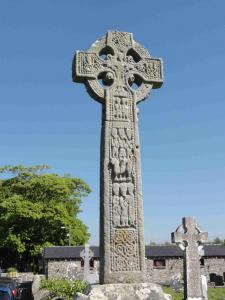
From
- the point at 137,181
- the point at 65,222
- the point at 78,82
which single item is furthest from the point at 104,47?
the point at 65,222

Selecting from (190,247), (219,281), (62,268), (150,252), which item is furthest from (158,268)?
(190,247)

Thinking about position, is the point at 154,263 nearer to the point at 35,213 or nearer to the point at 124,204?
the point at 35,213

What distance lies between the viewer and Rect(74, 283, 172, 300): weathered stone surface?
5.60m

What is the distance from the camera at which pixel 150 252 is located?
141 feet

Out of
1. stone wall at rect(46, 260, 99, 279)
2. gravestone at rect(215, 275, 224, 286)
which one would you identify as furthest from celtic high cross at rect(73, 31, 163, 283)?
stone wall at rect(46, 260, 99, 279)

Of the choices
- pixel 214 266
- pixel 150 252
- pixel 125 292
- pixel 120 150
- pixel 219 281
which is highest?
pixel 120 150

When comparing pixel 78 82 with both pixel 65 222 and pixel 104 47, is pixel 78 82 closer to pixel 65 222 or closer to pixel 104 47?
pixel 104 47

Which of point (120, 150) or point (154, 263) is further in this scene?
point (154, 263)

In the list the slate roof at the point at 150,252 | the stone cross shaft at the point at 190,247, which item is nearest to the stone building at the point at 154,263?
the slate roof at the point at 150,252

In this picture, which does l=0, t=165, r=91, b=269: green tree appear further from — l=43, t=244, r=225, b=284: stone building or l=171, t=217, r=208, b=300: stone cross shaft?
l=171, t=217, r=208, b=300: stone cross shaft

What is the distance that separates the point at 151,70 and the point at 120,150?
1.81m

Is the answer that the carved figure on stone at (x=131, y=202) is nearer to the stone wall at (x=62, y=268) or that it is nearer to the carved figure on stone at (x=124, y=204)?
the carved figure on stone at (x=124, y=204)

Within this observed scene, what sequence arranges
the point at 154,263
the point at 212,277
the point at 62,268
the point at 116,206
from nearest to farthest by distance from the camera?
the point at 116,206 < the point at 212,277 < the point at 62,268 < the point at 154,263

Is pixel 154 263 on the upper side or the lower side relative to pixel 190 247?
lower
